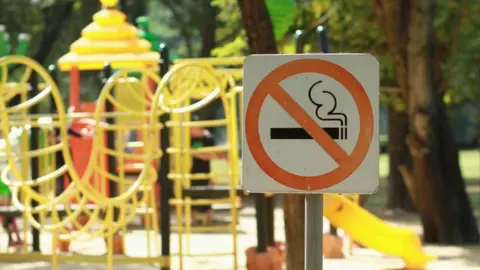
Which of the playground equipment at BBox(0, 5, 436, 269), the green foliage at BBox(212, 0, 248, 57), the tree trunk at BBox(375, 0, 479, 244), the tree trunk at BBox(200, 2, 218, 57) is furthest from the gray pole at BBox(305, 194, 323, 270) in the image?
the tree trunk at BBox(200, 2, 218, 57)

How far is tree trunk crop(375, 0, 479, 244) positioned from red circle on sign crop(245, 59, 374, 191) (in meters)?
10.3

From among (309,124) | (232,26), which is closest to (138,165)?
(232,26)

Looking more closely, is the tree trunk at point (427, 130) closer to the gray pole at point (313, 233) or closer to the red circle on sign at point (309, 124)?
the red circle on sign at point (309, 124)

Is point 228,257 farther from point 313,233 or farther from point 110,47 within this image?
point 313,233

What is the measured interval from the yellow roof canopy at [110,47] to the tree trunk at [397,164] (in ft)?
18.0

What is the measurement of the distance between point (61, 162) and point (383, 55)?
16.9 ft

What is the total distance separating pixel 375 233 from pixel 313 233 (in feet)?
21.5

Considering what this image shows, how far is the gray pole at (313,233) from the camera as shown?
178 inches

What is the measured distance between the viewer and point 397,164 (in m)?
21.2

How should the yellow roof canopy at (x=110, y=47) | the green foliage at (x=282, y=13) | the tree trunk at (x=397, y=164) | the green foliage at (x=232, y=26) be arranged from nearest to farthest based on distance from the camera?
the yellow roof canopy at (x=110, y=47) → the green foliage at (x=282, y=13) → the green foliage at (x=232, y=26) → the tree trunk at (x=397, y=164)

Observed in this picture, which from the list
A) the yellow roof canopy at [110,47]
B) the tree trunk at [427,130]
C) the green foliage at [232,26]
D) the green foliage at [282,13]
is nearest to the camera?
the tree trunk at [427,130]

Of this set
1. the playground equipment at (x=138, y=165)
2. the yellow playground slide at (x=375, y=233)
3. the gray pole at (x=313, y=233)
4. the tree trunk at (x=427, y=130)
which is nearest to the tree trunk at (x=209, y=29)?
the playground equipment at (x=138, y=165)

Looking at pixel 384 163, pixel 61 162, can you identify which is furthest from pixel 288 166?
pixel 384 163

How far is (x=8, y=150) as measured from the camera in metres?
9.32
